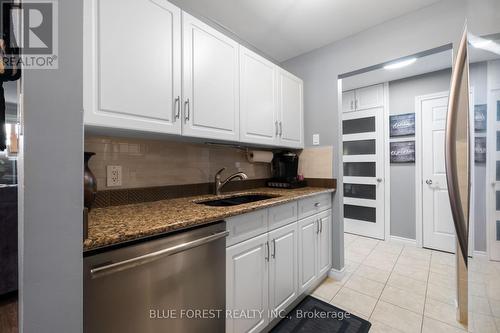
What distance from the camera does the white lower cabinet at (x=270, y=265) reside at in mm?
1174

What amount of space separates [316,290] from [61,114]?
7.23ft

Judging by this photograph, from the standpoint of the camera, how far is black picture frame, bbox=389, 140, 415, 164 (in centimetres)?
294

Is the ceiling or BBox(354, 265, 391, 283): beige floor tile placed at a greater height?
the ceiling

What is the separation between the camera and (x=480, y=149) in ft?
1.95

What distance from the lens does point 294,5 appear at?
1.66m

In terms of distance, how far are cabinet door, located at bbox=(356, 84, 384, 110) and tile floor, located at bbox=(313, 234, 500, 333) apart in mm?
2144

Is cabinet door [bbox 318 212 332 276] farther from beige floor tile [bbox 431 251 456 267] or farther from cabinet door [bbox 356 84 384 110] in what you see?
cabinet door [bbox 356 84 384 110]

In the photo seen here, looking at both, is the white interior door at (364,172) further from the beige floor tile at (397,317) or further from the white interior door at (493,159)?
the white interior door at (493,159)

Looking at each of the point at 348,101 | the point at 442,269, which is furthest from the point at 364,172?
the point at 442,269

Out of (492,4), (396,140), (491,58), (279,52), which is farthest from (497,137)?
(396,140)

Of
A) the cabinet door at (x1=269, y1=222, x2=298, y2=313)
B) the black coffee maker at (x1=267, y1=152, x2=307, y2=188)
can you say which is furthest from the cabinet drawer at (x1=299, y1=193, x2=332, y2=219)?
the black coffee maker at (x1=267, y1=152, x2=307, y2=188)

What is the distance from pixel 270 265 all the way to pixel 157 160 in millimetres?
1085

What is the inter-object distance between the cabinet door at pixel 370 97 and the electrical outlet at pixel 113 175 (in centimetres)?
346

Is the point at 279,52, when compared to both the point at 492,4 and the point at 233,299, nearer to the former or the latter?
the point at 492,4
